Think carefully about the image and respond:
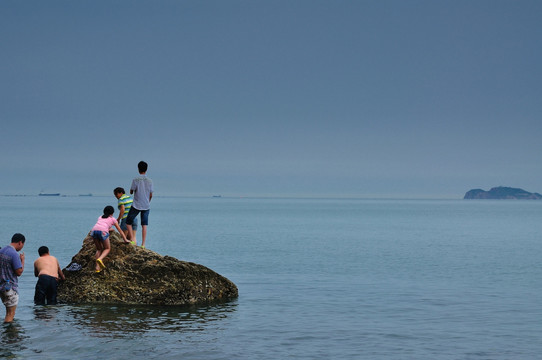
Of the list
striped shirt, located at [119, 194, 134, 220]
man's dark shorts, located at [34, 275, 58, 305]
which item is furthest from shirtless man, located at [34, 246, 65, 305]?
striped shirt, located at [119, 194, 134, 220]

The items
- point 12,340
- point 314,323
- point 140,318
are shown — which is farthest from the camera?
point 314,323

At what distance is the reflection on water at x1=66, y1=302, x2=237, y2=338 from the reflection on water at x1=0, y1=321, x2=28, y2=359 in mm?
1520

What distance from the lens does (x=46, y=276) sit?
18.4m

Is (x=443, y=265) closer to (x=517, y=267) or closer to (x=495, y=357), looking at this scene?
(x=517, y=267)

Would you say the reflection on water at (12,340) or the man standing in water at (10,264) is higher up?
the man standing in water at (10,264)

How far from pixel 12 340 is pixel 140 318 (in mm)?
3736

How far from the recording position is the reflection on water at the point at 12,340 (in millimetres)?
13363

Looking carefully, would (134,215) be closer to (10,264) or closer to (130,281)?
(130,281)

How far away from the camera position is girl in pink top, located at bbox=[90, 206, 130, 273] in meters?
18.5

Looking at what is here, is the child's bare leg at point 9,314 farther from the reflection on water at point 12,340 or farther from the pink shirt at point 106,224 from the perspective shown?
the pink shirt at point 106,224

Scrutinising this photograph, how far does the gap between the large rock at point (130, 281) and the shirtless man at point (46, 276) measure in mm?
719

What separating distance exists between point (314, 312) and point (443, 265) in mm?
22967

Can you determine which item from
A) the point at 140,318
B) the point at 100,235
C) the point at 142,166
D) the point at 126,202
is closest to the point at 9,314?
the point at 140,318

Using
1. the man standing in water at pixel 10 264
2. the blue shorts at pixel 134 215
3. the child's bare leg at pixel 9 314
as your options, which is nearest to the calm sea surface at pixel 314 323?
the child's bare leg at pixel 9 314
